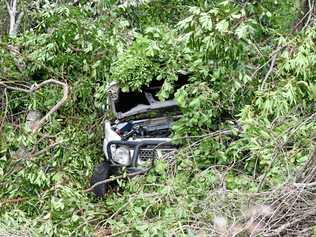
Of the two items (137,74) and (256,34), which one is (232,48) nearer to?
(256,34)

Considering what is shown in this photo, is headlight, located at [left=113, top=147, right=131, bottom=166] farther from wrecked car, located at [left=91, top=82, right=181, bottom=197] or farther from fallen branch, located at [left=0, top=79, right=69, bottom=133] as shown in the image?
fallen branch, located at [left=0, top=79, right=69, bottom=133]

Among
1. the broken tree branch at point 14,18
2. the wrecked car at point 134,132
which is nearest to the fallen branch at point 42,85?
the wrecked car at point 134,132

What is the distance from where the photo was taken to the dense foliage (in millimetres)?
4184

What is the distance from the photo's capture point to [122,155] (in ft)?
17.2

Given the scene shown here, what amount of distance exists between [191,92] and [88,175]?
1408 mm

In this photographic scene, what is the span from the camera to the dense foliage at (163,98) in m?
4.18

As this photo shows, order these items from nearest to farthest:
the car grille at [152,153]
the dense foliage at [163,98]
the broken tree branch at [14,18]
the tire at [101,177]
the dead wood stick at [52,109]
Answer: the dense foliage at [163,98] → the car grille at [152,153] → the tire at [101,177] → the dead wood stick at [52,109] → the broken tree branch at [14,18]

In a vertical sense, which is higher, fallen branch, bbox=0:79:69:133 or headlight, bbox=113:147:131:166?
fallen branch, bbox=0:79:69:133

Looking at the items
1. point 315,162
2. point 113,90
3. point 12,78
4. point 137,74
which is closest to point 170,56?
point 137,74

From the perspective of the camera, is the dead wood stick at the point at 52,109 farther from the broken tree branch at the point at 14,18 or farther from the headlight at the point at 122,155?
the broken tree branch at the point at 14,18

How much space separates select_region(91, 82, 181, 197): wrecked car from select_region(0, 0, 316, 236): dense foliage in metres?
0.20

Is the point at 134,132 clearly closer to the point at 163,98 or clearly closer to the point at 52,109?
the point at 163,98

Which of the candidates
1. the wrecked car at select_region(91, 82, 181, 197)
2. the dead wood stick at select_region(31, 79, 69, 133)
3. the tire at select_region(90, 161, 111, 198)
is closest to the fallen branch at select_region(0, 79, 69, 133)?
the dead wood stick at select_region(31, 79, 69, 133)

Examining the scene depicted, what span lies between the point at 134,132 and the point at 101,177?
1.81ft
